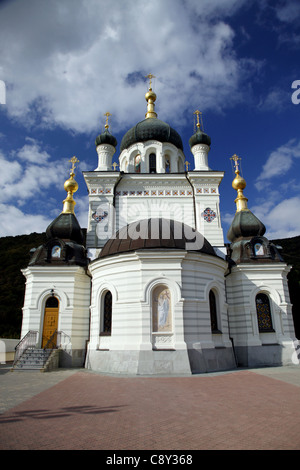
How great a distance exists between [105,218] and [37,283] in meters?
5.75

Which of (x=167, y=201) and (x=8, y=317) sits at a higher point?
(x=167, y=201)

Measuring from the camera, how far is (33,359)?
14.3 m

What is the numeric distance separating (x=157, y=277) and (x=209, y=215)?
813 centimetres

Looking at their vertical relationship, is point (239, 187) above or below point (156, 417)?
above

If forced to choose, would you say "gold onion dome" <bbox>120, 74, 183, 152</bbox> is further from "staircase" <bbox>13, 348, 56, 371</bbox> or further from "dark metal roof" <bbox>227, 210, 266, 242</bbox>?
"staircase" <bbox>13, 348, 56, 371</bbox>

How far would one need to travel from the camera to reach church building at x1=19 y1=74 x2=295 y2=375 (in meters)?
12.8

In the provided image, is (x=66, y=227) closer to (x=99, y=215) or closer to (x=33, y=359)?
(x=99, y=215)

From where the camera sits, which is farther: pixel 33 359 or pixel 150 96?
pixel 150 96

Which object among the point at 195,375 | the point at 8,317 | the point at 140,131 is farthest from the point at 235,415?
the point at 8,317

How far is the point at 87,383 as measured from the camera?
10367 millimetres

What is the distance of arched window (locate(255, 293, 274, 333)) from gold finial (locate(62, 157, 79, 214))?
12735 mm

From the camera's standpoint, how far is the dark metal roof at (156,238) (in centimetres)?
1377

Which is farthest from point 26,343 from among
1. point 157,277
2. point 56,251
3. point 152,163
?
point 152,163
